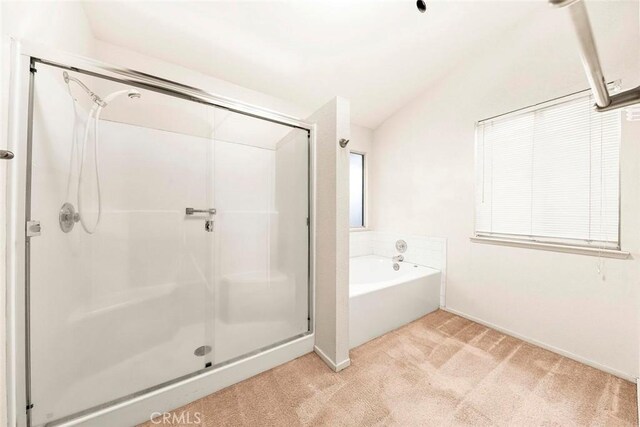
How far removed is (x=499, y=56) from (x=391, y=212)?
1909 mm

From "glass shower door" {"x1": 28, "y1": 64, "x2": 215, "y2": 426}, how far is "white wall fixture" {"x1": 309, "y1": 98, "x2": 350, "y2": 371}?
81 cm

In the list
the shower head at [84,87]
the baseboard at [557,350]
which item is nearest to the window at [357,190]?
the baseboard at [557,350]

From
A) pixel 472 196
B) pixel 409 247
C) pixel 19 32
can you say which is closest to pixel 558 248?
pixel 472 196

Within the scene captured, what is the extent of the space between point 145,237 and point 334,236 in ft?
4.23

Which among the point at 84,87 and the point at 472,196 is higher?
the point at 84,87

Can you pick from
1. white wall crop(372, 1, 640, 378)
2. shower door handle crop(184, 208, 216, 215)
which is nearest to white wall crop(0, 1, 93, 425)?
shower door handle crop(184, 208, 216, 215)

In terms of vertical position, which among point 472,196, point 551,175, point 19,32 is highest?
point 19,32

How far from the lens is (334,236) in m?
1.66

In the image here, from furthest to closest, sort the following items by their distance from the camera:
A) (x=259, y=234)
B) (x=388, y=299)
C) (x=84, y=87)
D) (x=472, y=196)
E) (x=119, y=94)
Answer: (x=472, y=196), (x=388, y=299), (x=259, y=234), (x=119, y=94), (x=84, y=87)

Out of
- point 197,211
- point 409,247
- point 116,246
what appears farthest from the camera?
point 409,247

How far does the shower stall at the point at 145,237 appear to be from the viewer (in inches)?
43.4

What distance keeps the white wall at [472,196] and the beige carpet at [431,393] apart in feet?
0.98

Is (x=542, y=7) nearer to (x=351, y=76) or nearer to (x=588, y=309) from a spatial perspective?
(x=351, y=76)

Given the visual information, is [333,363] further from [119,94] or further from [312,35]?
[312,35]
